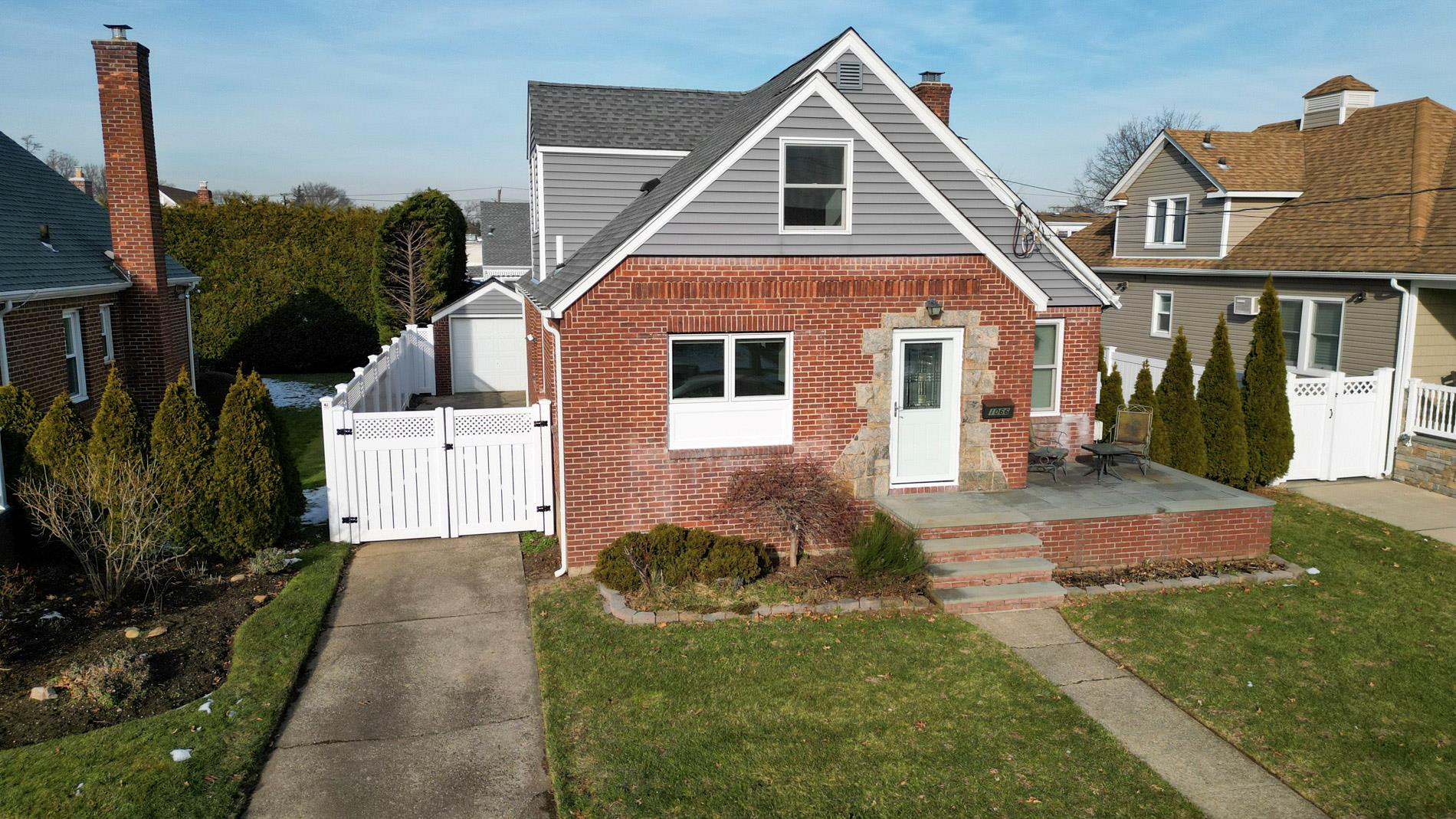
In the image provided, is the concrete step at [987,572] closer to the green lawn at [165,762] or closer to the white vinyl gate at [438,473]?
the white vinyl gate at [438,473]

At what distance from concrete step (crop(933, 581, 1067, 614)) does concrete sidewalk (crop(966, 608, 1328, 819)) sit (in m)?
0.15

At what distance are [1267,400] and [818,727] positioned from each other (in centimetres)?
1146

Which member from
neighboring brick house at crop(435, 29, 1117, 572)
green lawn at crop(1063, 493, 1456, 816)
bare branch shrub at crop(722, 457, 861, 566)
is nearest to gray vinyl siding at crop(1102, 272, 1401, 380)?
green lawn at crop(1063, 493, 1456, 816)

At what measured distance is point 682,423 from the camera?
10.8 m

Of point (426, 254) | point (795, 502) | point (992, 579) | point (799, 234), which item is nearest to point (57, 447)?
point (795, 502)

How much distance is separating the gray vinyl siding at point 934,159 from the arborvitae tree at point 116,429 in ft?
32.7

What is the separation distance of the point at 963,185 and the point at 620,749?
927 cm

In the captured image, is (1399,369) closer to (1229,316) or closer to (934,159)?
(1229,316)

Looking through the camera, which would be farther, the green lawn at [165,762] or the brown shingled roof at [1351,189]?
the brown shingled roof at [1351,189]

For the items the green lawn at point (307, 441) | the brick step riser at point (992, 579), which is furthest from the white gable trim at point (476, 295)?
the brick step riser at point (992, 579)

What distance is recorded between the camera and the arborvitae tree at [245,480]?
10.9m

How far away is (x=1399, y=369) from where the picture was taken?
15.8 metres

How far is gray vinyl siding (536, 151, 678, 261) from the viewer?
15.4m

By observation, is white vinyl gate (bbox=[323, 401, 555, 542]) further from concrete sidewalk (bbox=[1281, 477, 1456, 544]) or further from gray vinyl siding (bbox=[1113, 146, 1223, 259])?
gray vinyl siding (bbox=[1113, 146, 1223, 259])
